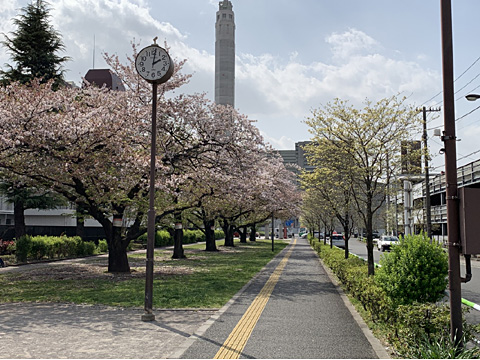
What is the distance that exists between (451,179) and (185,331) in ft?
16.8

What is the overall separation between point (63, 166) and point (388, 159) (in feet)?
33.6

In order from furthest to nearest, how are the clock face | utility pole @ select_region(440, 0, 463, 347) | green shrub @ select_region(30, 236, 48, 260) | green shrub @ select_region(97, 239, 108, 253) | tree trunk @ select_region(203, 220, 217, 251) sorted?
tree trunk @ select_region(203, 220, 217, 251), green shrub @ select_region(97, 239, 108, 253), green shrub @ select_region(30, 236, 48, 260), the clock face, utility pole @ select_region(440, 0, 463, 347)

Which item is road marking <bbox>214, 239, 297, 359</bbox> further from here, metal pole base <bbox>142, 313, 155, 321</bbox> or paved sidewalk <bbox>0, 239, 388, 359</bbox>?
metal pole base <bbox>142, 313, 155, 321</bbox>

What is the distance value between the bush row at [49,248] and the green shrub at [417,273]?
1976 cm

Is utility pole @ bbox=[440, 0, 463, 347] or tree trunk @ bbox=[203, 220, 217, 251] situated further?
tree trunk @ bbox=[203, 220, 217, 251]

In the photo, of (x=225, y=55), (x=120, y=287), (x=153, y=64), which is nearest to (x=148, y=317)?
(x=153, y=64)

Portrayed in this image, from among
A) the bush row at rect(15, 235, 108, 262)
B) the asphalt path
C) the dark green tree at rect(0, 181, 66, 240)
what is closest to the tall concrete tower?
the bush row at rect(15, 235, 108, 262)

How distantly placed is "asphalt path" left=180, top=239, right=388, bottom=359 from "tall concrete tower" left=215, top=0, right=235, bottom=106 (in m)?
91.6

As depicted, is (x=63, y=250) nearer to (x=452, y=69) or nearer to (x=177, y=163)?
(x=177, y=163)

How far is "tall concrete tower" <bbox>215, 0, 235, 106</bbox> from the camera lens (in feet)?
346

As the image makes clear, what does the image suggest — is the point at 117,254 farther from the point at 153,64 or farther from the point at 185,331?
the point at 185,331

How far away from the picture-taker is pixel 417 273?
722 cm

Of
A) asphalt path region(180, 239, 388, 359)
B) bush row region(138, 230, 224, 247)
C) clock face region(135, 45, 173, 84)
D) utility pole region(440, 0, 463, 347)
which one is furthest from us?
bush row region(138, 230, 224, 247)

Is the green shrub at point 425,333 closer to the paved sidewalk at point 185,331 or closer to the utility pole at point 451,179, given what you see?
the utility pole at point 451,179
